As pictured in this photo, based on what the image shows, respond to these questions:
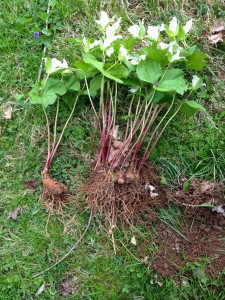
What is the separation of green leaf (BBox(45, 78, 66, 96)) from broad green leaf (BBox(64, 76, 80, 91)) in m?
0.03

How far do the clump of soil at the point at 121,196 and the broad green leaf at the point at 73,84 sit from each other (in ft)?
1.73

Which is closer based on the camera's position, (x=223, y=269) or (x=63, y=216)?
(x=223, y=269)

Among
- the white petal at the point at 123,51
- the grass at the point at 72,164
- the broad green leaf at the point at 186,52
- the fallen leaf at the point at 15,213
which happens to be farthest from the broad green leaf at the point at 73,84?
the fallen leaf at the point at 15,213

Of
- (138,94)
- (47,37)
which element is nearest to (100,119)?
(138,94)

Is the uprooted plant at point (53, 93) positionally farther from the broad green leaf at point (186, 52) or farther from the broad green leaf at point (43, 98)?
the broad green leaf at point (186, 52)

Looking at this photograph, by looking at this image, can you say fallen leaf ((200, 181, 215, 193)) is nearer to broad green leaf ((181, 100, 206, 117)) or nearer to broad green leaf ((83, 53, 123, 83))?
broad green leaf ((181, 100, 206, 117))

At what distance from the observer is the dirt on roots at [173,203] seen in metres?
2.62

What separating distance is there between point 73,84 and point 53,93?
14 centimetres

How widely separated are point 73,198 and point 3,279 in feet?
2.10

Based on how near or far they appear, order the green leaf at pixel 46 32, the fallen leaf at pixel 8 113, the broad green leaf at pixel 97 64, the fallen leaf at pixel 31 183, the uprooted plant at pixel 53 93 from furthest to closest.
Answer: the green leaf at pixel 46 32
the fallen leaf at pixel 8 113
the fallen leaf at pixel 31 183
the uprooted plant at pixel 53 93
the broad green leaf at pixel 97 64

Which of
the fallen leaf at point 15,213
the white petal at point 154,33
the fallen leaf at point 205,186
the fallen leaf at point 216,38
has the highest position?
the white petal at point 154,33

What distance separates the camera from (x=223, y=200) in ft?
8.74

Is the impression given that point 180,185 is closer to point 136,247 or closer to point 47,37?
Answer: point 136,247

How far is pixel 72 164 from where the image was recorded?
9.37ft
